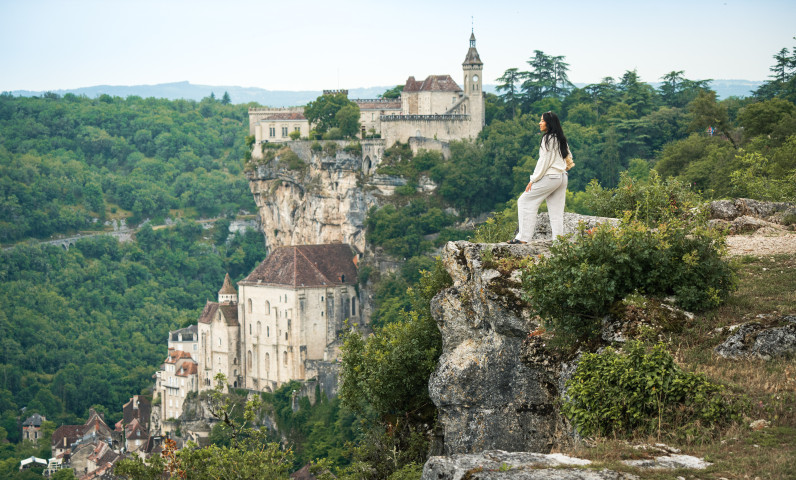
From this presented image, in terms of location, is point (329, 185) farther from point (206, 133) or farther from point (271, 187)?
point (206, 133)

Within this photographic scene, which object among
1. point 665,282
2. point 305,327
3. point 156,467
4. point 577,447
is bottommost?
point 305,327

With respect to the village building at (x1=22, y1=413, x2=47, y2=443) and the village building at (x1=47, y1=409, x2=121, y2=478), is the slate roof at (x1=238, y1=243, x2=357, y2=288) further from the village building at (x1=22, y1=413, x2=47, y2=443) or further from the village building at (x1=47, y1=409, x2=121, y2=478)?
the village building at (x1=22, y1=413, x2=47, y2=443)

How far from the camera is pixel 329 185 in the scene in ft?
288

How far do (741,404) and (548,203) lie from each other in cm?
605

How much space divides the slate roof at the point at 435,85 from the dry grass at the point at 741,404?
7269 cm

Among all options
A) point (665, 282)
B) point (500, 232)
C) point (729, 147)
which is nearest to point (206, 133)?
point (729, 147)

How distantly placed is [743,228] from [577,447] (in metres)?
9.92

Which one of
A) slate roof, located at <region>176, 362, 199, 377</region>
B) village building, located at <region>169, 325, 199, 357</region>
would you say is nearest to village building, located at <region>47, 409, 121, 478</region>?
slate roof, located at <region>176, 362, 199, 377</region>

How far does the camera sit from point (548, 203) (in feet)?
63.0

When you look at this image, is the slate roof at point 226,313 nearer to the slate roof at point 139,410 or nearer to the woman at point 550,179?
the slate roof at point 139,410

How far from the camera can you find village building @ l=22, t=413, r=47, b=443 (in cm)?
9525

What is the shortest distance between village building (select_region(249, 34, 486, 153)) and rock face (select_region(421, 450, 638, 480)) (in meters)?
74.1

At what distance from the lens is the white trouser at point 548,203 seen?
18875 mm

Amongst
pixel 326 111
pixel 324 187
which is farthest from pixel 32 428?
pixel 326 111
